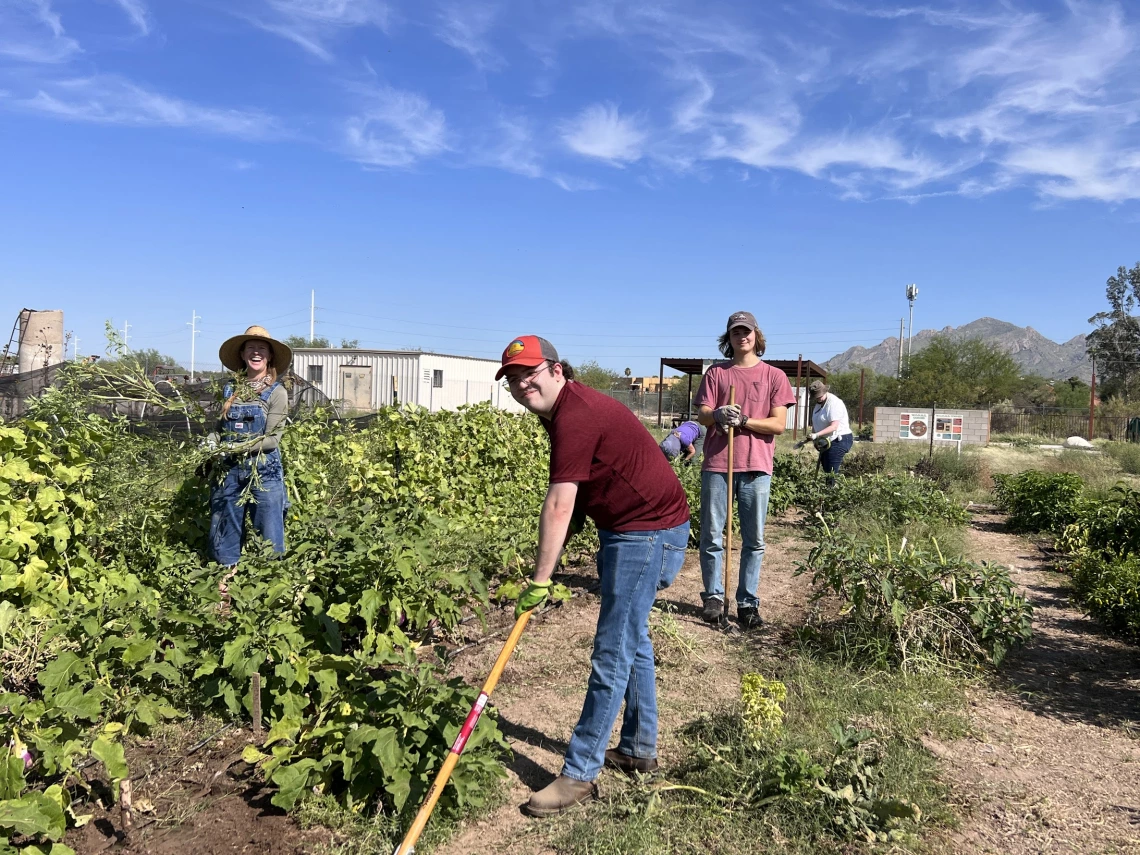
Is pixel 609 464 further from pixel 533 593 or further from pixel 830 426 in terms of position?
pixel 830 426

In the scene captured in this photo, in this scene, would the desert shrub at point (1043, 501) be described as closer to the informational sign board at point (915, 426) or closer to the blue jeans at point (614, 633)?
the blue jeans at point (614, 633)

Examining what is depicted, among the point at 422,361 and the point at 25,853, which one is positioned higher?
the point at 422,361

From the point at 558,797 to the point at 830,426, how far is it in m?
7.04

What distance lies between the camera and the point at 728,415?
4801 mm

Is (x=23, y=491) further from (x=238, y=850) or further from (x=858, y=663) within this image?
(x=858, y=663)

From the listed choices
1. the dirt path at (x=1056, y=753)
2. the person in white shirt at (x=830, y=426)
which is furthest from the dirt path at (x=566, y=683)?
the person in white shirt at (x=830, y=426)

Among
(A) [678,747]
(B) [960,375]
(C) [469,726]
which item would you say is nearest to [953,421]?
(A) [678,747]

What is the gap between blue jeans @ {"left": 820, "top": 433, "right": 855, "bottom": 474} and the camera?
364 inches

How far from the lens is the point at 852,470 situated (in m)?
12.4

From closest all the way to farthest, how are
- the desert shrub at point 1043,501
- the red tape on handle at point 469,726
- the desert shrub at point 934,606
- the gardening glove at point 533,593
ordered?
the red tape on handle at point 469,726, the gardening glove at point 533,593, the desert shrub at point 934,606, the desert shrub at point 1043,501

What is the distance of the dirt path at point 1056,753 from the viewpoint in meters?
2.67

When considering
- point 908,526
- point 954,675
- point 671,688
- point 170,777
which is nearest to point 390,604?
point 170,777

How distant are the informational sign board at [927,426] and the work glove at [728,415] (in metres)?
12.4

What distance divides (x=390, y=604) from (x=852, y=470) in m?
10.2
